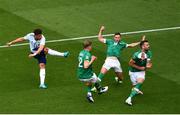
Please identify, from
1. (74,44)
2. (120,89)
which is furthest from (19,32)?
(120,89)

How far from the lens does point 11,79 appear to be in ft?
73.0

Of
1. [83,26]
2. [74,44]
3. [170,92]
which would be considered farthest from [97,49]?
[170,92]

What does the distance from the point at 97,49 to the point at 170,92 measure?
5012 mm

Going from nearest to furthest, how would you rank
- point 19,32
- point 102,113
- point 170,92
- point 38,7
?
1. point 102,113
2. point 170,92
3. point 19,32
4. point 38,7

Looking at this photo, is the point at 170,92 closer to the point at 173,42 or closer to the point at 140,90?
the point at 140,90

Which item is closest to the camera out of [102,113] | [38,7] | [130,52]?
Result: [102,113]

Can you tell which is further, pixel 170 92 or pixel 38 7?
pixel 38 7

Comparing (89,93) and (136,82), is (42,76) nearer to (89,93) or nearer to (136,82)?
(89,93)

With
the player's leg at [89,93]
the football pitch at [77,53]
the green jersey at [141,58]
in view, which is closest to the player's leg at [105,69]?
the football pitch at [77,53]

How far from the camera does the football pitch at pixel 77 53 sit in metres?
20.3

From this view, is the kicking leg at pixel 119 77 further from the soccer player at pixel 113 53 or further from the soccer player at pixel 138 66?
the soccer player at pixel 138 66

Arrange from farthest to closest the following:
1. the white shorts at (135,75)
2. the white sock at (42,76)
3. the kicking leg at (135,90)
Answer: the white sock at (42,76)
the white shorts at (135,75)
the kicking leg at (135,90)

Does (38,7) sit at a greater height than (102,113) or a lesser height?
greater

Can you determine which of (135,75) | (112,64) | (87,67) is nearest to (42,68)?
(87,67)
